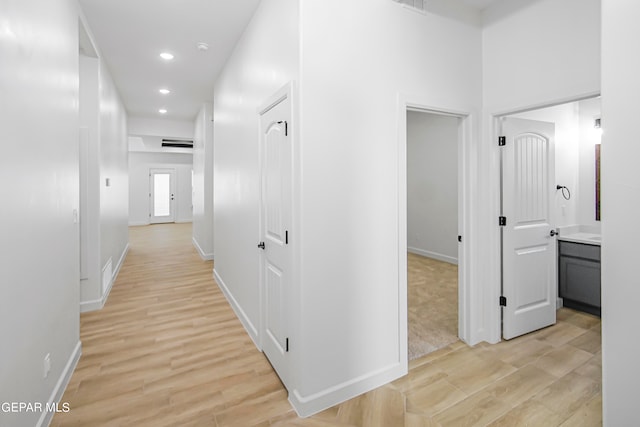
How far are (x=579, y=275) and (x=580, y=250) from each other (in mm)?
283

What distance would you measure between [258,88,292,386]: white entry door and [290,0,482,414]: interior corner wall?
0.21 metres

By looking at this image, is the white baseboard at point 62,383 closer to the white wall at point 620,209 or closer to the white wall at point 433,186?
the white wall at point 620,209

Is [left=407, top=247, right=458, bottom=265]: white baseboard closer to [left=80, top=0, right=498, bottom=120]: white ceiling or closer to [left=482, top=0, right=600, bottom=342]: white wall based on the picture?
[left=482, top=0, right=600, bottom=342]: white wall

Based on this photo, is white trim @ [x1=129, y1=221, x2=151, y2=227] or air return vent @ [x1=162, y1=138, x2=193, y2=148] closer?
air return vent @ [x1=162, y1=138, x2=193, y2=148]

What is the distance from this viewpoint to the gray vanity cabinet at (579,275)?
3.23m

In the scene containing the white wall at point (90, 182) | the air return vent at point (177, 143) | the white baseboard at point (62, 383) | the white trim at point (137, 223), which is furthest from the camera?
the white trim at point (137, 223)

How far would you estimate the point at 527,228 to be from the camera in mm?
2887

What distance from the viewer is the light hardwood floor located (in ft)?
6.19

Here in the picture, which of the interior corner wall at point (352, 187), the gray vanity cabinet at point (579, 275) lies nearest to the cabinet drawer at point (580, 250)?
the gray vanity cabinet at point (579, 275)

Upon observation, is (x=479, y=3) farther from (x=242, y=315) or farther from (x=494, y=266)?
(x=242, y=315)

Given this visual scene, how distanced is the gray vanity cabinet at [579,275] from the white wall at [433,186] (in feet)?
6.90

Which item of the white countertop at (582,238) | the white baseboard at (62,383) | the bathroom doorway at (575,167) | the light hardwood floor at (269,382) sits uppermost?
the bathroom doorway at (575,167)

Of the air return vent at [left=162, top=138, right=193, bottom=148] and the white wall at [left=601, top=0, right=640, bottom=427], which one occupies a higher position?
→ the air return vent at [left=162, top=138, right=193, bottom=148]

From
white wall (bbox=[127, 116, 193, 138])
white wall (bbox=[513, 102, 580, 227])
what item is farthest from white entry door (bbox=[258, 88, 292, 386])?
white wall (bbox=[127, 116, 193, 138])
